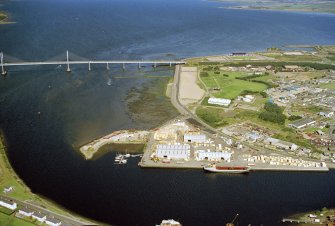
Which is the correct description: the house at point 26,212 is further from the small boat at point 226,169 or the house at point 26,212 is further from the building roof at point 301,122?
the building roof at point 301,122

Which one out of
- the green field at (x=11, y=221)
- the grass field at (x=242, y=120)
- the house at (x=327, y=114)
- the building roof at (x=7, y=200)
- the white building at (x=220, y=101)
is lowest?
the green field at (x=11, y=221)

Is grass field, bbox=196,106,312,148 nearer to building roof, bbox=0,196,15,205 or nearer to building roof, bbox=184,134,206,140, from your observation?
building roof, bbox=184,134,206,140

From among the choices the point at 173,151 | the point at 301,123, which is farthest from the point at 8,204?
the point at 301,123

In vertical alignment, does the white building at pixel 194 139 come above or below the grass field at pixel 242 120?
below

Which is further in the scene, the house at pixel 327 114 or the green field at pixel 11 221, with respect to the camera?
the house at pixel 327 114

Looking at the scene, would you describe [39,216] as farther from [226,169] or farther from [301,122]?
[301,122]

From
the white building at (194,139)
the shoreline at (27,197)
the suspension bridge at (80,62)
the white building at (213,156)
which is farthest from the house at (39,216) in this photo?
the suspension bridge at (80,62)
